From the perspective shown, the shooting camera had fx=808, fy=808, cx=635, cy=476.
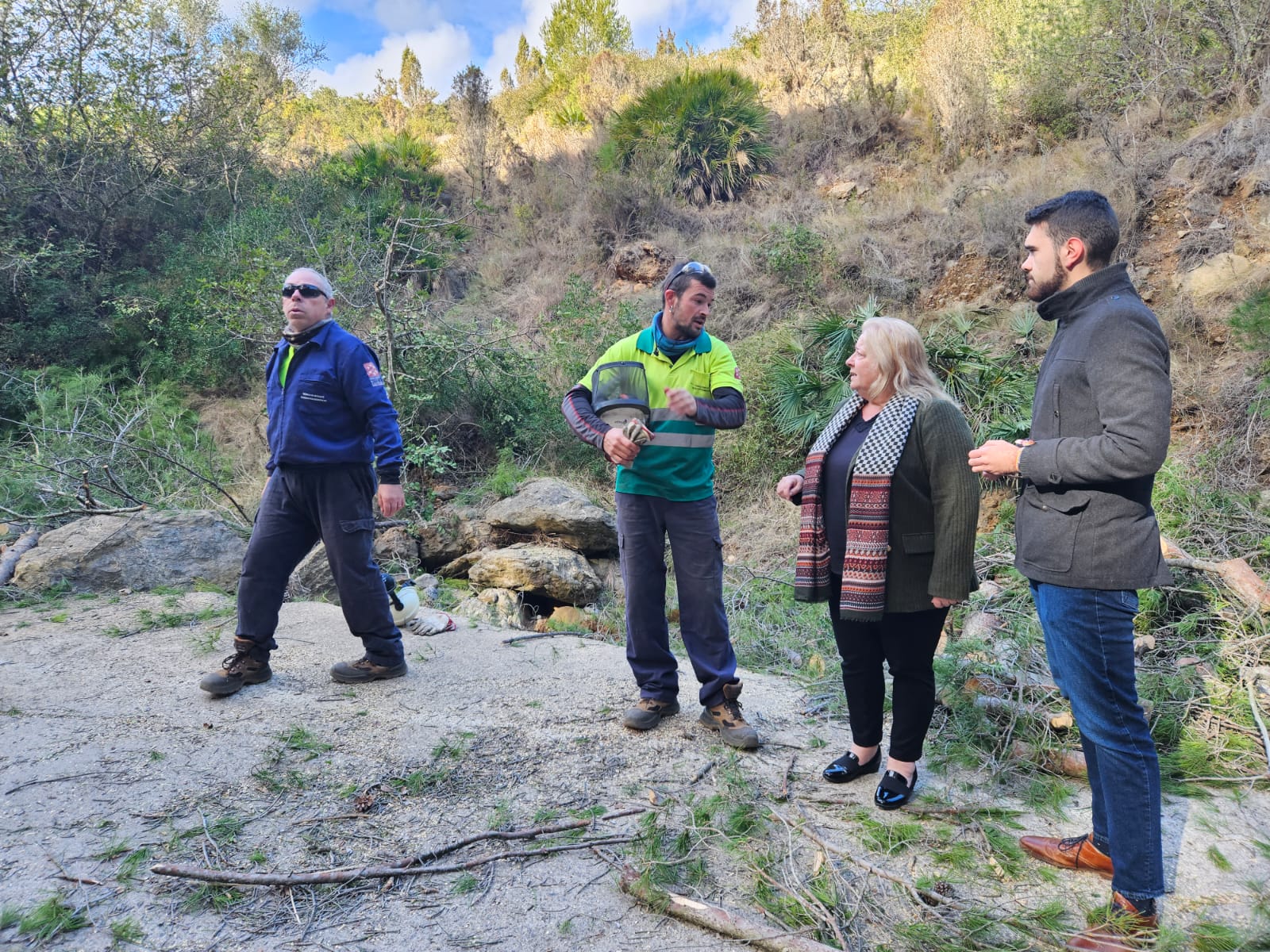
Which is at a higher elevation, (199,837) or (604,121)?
(604,121)

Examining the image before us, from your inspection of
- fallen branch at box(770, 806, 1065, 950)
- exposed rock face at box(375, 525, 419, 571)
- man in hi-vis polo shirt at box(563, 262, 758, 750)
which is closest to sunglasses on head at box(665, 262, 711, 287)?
man in hi-vis polo shirt at box(563, 262, 758, 750)

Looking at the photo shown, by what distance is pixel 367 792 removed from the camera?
3.03 metres

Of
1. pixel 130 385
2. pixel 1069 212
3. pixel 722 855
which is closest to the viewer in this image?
pixel 1069 212

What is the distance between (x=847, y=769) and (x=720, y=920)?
1050 millimetres

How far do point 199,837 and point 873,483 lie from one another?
2.53m

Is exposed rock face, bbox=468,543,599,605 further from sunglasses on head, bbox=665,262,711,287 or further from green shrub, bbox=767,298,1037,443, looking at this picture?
sunglasses on head, bbox=665,262,711,287

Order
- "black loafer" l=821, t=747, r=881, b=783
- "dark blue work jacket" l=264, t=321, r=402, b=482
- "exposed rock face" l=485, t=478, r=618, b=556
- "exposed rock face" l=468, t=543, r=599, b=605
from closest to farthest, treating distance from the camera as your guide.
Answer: "black loafer" l=821, t=747, r=881, b=783
"dark blue work jacket" l=264, t=321, r=402, b=482
"exposed rock face" l=468, t=543, r=599, b=605
"exposed rock face" l=485, t=478, r=618, b=556

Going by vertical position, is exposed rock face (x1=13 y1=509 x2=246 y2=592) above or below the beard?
below

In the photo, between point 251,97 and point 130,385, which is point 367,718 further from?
point 251,97

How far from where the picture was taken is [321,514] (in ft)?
13.0

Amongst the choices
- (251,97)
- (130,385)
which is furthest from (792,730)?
(251,97)

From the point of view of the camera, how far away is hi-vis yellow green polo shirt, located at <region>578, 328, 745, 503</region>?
338cm

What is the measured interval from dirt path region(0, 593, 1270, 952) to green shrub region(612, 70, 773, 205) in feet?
41.2

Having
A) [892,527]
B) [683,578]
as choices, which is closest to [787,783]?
[683,578]
